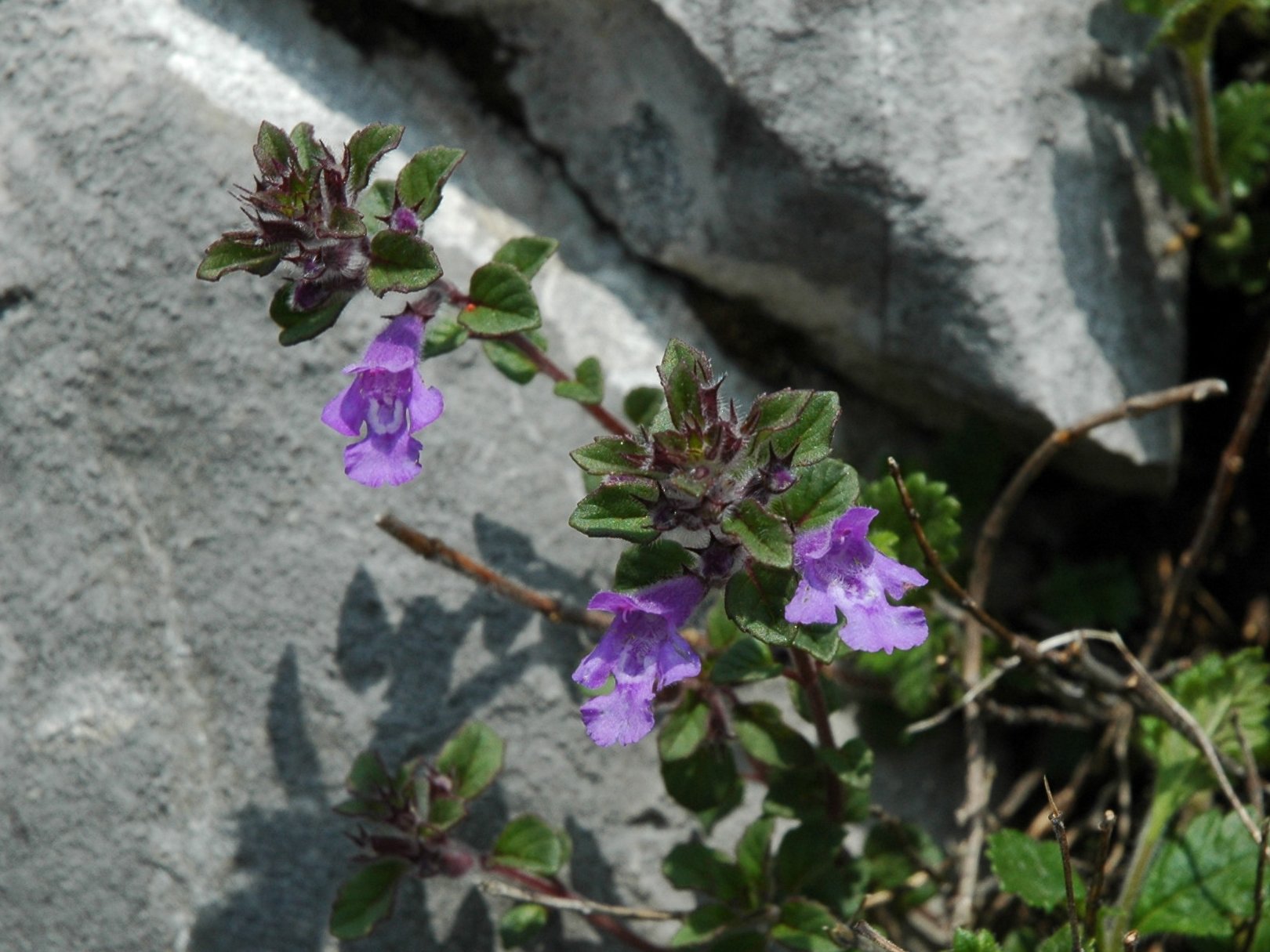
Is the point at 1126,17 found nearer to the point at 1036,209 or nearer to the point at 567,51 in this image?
the point at 1036,209

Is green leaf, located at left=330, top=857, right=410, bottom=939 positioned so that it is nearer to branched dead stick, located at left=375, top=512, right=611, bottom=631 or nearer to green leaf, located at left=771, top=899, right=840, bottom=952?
branched dead stick, located at left=375, top=512, right=611, bottom=631

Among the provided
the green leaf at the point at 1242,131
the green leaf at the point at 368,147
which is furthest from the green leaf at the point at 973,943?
the green leaf at the point at 1242,131

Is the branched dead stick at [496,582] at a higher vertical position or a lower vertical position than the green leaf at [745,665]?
lower

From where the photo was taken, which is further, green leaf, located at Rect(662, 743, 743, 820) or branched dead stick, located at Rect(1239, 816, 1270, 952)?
green leaf, located at Rect(662, 743, 743, 820)

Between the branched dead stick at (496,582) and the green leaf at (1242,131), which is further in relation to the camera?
the green leaf at (1242,131)

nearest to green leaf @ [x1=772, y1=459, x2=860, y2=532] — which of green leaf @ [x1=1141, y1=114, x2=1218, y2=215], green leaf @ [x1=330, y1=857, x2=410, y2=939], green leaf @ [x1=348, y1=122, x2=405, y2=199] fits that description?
green leaf @ [x1=348, y1=122, x2=405, y2=199]

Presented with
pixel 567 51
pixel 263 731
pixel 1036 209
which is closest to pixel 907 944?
pixel 263 731

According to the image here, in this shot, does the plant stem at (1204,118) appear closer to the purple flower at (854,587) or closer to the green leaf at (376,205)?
the purple flower at (854,587)
